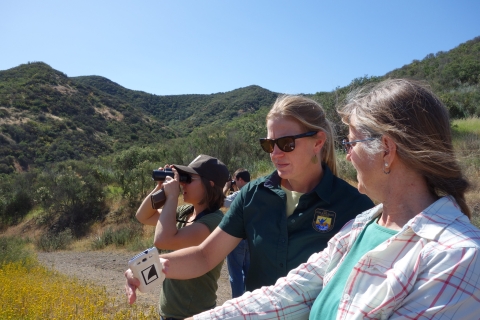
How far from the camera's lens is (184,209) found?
2965mm

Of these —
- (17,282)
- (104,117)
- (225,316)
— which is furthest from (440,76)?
(104,117)

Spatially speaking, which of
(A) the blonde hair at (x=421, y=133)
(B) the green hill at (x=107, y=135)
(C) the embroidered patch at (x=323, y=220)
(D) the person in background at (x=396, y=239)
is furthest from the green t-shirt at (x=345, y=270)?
(B) the green hill at (x=107, y=135)

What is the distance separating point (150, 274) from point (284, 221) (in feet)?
2.06

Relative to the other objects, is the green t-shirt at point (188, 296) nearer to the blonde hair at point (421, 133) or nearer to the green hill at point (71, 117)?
the blonde hair at point (421, 133)

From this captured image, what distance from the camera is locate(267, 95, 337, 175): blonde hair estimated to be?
197cm

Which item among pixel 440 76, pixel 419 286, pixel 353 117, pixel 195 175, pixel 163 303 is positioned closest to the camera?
pixel 419 286

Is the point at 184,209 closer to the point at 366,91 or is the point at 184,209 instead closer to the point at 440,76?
the point at 366,91

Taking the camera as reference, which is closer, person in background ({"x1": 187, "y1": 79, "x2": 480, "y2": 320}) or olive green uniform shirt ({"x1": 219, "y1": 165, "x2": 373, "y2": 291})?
person in background ({"x1": 187, "y1": 79, "x2": 480, "y2": 320})

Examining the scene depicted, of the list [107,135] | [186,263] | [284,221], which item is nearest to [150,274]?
[186,263]

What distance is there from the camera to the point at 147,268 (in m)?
1.60

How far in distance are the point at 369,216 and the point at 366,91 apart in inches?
17.8

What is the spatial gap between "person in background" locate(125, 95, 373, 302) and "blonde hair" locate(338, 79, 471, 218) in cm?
56

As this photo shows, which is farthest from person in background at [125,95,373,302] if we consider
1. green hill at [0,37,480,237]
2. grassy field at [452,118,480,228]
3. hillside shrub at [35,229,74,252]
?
hillside shrub at [35,229,74,252]

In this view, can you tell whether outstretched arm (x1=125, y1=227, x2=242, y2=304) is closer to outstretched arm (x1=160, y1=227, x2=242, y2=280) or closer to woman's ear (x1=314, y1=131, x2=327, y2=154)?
outstretched arm (x1=160, y1=227, x2=242, y2=280)
